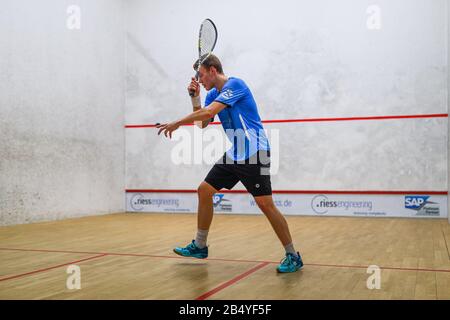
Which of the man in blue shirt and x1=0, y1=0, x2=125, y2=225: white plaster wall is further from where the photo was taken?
x1=0, y1=0, x2=125, y2=225: white plaster wall

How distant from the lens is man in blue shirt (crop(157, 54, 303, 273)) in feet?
7.47

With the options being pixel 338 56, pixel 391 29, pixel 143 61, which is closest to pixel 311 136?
pixel 338 56

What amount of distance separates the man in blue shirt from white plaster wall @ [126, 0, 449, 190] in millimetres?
3426

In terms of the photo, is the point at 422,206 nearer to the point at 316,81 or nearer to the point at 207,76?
the point at 316,81

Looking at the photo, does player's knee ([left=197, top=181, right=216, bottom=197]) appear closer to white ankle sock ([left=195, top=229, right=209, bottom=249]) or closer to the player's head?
white ankle sock ([left=195, top=229, right=209, bottom=249])

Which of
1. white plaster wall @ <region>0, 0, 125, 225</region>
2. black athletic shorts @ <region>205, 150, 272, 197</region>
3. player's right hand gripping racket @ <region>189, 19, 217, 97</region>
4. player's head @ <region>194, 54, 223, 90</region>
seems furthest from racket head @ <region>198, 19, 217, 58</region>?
white plaster wall @ <region>0, 0, 125, 225</region>

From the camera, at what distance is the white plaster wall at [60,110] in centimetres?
463

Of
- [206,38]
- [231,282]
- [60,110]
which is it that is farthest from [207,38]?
[60,110]

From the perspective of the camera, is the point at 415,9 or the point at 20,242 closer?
the point at 20,242

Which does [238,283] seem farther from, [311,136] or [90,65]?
[90,65]

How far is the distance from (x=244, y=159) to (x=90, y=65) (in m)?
4.04

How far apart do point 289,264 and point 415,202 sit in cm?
350

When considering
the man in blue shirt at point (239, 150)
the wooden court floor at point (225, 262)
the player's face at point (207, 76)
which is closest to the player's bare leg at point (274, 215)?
the man in blue shirt at point (239, 150)

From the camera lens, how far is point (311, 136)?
18.9 ft
